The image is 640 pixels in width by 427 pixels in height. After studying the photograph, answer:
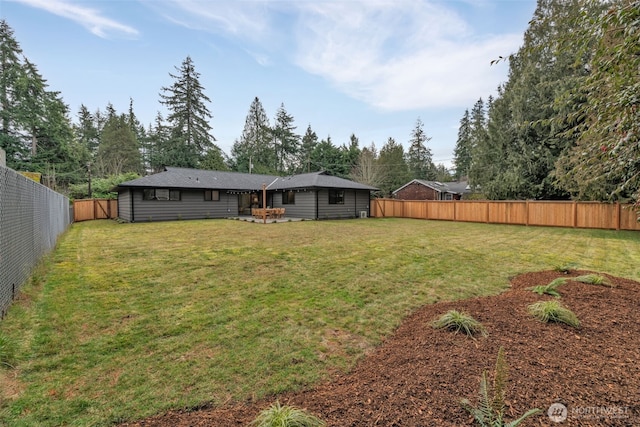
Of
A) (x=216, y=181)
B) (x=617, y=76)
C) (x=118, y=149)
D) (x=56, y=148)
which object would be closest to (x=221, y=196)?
(x=216, y=181)

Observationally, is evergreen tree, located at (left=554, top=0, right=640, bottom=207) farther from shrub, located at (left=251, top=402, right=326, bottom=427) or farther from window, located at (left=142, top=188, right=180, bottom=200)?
window, located at (left=142, top=188, right=180, bottom=200)

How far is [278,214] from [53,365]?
15234mm

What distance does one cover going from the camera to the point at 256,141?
38594 millimetres

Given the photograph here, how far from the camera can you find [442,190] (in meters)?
30.1

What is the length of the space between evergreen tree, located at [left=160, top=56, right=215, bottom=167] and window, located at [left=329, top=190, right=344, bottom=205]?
21.8m

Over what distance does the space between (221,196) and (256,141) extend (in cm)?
2164

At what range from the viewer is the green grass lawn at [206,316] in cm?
212

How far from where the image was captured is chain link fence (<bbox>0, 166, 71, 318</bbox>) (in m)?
3.21

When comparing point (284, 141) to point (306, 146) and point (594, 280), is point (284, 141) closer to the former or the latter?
point (306, 146)

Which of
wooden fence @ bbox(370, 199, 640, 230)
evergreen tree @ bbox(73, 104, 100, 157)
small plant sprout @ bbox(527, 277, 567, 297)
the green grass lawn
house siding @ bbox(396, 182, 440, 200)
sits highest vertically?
evergreen tree @ bbox(73, 104, 100, 157)

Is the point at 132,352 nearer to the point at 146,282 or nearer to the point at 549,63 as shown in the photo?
the point at 146,282

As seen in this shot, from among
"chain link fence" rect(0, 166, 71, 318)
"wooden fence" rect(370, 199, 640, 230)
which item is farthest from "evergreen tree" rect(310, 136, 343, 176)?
"chain link fence" rect(0, 166, 71, 318)

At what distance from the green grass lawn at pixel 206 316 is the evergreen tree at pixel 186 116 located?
29030mm

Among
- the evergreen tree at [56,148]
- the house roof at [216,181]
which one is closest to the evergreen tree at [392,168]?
the house roof at [216,181]
